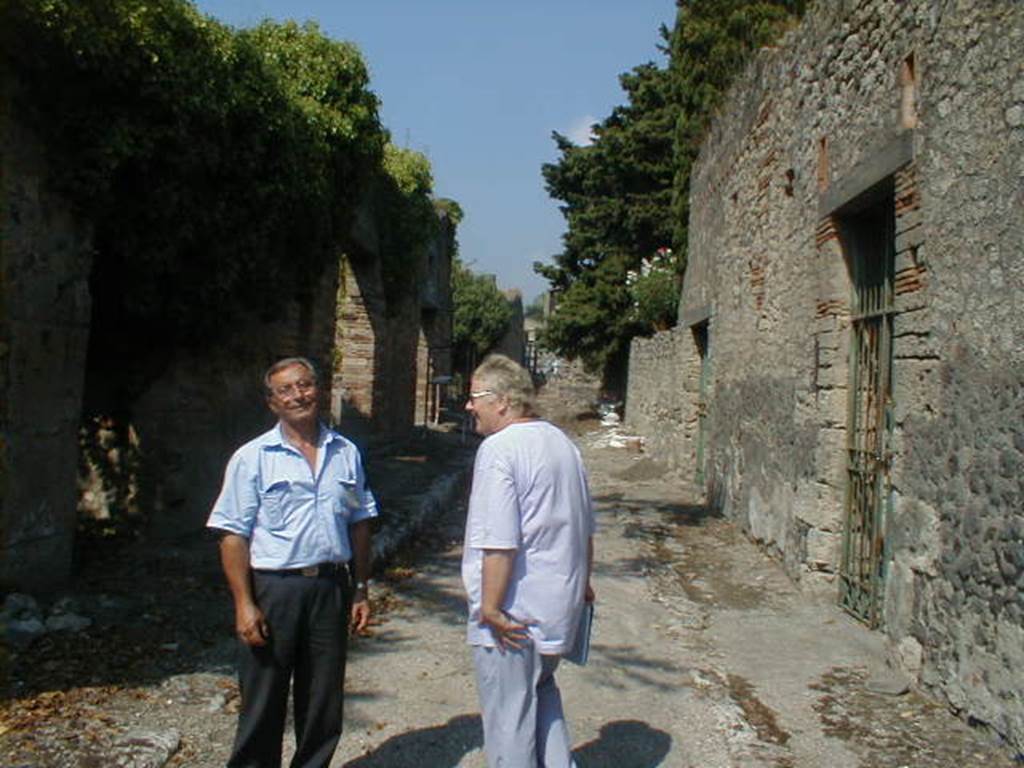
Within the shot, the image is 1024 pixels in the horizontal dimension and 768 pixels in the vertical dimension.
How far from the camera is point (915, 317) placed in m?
5.34

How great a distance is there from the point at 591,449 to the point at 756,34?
875 cm

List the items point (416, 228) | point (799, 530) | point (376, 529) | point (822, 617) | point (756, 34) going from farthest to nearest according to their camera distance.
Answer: point (756, 34) → point (416, 228) → point (376, 529) → point (799, 530) → point (822, 617)

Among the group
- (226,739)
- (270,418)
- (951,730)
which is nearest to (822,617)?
(951,730)

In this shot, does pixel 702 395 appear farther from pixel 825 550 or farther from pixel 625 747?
pixel 625 747

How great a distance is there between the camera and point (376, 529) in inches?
326

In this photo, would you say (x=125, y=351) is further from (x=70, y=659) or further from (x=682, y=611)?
(x=682, y=611)

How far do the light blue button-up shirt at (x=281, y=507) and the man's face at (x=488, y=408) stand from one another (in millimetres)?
587

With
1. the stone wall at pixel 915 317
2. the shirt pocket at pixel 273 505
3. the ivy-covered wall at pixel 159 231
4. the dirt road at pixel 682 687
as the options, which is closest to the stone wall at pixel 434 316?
the ivy-covered wall at pixel 159 231

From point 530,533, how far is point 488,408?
439mm

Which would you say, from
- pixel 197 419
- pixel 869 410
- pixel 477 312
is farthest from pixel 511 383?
pixel 477 312

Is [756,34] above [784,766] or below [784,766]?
above

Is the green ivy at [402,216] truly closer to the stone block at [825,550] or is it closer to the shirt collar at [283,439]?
the stone block at [825,550]

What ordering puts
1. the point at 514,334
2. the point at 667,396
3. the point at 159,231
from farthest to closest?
1. the point at 514,334
2. the point at 667,396
3. the point at 159,231

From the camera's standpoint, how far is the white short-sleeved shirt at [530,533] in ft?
10.4
